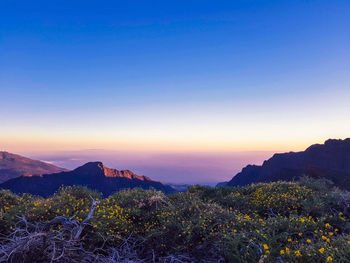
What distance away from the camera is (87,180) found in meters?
76.6

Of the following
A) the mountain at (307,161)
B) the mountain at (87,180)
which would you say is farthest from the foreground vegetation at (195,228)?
the mountain at (87,180)

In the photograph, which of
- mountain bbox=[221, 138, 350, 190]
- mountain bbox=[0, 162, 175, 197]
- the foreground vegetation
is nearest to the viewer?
the foreground vegetation

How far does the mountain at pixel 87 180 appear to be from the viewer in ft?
224

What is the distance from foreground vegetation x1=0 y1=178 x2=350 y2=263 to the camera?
4.41 meters

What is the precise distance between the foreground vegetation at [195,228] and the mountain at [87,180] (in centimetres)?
6070

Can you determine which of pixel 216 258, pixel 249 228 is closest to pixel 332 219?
pixel 249 228

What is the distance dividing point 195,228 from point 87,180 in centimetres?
7865

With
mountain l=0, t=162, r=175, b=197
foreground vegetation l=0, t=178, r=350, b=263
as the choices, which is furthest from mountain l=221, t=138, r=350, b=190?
foreground vegetation l=0, t=178, r=350, b=263

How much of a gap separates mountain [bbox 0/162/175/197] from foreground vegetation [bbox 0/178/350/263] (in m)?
60.7

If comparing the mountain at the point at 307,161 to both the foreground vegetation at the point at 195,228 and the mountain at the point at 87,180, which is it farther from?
the foreground vegetation at the point at 195,228

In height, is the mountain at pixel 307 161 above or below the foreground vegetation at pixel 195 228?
below

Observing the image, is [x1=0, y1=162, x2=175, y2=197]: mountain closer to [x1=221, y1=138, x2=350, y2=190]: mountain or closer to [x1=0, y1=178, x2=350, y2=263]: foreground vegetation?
[x1=221, y1=138, x2=350, y2=190]: mountain

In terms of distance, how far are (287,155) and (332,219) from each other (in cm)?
6893

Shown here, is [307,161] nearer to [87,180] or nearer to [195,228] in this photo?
[195,228]
